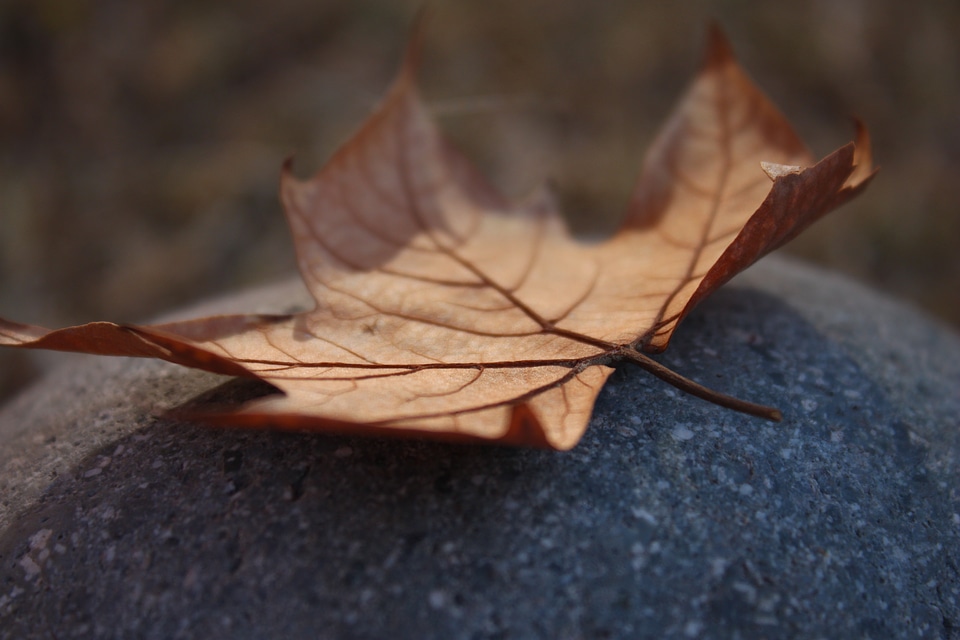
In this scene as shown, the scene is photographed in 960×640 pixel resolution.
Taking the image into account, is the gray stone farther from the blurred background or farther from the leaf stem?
the blurred background

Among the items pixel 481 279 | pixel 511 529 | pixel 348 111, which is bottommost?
pixel 511 529

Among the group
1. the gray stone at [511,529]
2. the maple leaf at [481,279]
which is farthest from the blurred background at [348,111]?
the gray stone at [511,529]

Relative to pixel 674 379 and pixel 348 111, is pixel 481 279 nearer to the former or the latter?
pixel 674 379

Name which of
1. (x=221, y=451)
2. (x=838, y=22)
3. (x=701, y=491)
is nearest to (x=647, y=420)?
(x=701, y=491)

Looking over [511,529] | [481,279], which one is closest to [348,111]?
[481,279]

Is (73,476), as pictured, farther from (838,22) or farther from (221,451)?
(838,22)

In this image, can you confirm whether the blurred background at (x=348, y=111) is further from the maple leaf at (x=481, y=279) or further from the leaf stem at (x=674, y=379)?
the leaf stem at (x=674, y=379)
